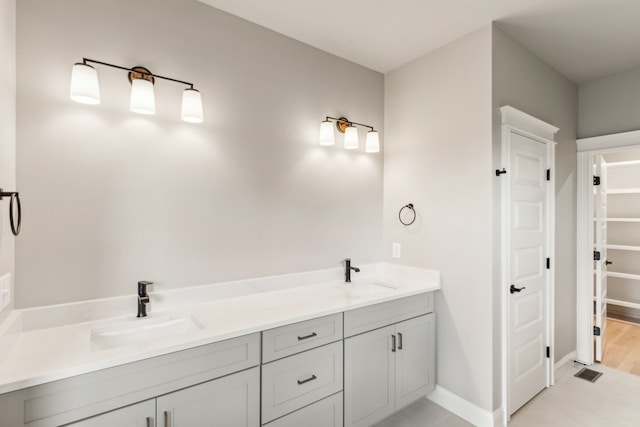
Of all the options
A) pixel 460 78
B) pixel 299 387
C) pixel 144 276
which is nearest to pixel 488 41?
pixel 460 78

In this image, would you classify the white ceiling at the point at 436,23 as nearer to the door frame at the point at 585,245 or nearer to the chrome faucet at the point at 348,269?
the door frame at the point at 585,245

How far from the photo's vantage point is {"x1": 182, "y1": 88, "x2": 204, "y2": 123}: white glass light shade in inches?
68.6

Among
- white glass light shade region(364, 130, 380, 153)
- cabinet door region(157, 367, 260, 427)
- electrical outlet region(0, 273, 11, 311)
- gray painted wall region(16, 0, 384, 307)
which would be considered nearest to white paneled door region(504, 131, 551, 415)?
white glass light shade region(364, 130, 380, 153)

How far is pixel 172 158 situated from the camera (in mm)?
1827

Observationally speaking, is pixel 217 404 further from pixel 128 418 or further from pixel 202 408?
pixel 128 418

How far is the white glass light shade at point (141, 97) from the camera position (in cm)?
161

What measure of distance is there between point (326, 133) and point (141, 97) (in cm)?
123

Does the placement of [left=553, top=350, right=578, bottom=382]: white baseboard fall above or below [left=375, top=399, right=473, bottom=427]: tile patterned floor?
above

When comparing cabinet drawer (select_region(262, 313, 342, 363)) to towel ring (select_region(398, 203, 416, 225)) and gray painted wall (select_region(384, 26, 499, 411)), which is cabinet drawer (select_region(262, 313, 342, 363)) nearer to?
gray painted wall (select_region(384, 26, 499, 411))

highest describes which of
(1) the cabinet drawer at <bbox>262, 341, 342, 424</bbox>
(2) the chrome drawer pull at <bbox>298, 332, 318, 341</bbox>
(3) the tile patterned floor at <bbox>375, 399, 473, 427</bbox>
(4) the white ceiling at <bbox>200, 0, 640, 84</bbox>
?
(4) the white ceiling at <bbox>200, 0, 640, 84</bbox>

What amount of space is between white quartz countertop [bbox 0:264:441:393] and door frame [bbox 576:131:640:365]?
183cm

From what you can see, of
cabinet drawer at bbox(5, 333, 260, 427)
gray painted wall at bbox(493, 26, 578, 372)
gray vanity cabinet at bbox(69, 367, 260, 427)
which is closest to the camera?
cabinet drawer at bbox(5, 333, 260, 427)

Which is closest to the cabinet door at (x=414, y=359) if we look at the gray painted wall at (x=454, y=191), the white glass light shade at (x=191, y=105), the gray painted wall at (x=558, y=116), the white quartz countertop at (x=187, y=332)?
the gray painted wall at (x=454, y=191)

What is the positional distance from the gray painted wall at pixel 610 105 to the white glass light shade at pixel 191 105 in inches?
142
